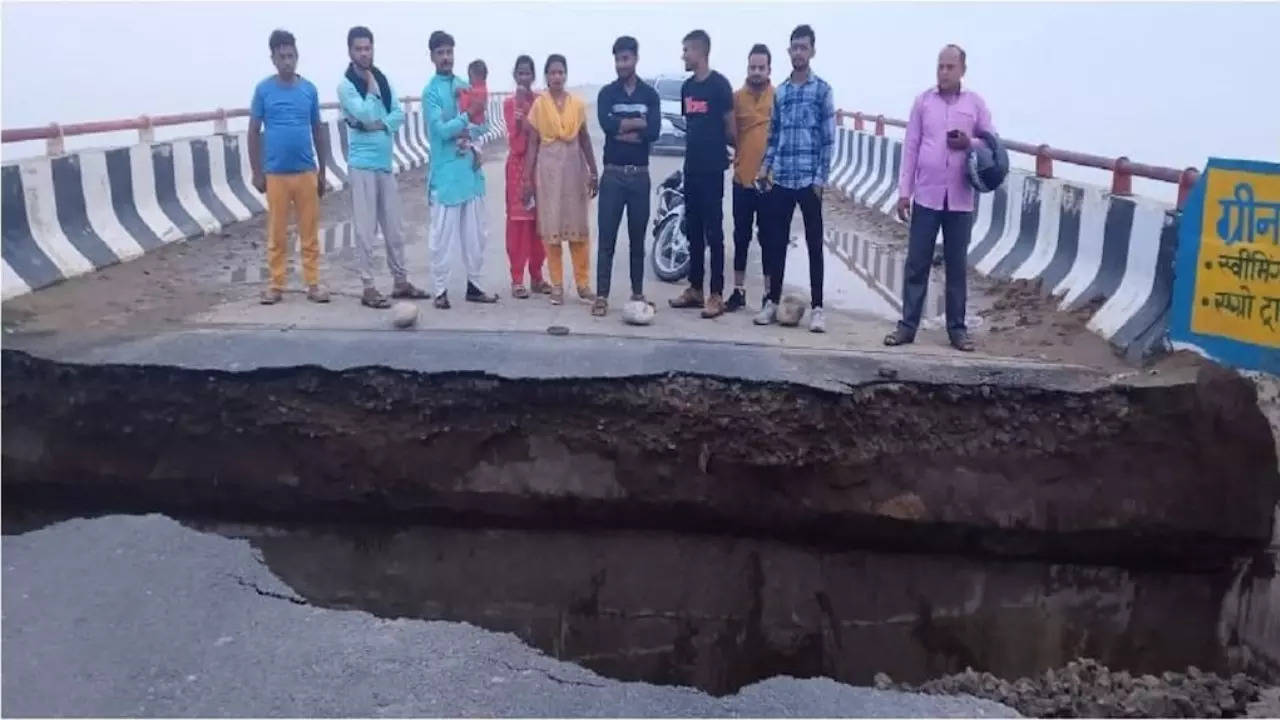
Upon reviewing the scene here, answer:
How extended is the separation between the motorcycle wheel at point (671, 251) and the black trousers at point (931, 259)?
8.45ft

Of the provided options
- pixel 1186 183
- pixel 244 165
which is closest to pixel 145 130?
pixel 244 165

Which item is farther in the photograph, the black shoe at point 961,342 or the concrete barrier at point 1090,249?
the black shoe at point 961,342

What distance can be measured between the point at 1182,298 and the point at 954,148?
139cm

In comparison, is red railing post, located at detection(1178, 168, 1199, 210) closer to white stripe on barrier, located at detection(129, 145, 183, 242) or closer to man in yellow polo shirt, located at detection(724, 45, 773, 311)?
man in yellow polo shirt, located at detection(724, 45, 773, 311)

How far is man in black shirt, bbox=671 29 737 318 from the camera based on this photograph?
6.68 metres

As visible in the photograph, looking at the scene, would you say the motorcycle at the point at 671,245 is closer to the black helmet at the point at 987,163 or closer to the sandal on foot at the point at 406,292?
the sandal on foot at the point at 406,292

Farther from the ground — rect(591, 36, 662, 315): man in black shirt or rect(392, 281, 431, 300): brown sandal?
rect(591, 36, 662, 315): man in black shirt

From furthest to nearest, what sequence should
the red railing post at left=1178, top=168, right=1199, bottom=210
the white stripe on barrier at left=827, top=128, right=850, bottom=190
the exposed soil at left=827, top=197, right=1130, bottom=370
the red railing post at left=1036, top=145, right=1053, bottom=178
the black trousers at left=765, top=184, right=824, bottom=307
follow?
1. the white stripe on barrier at left=827, top=128, right=850, bottom=190
2. the red railing post at left=1036, top=145, right=1053, bottom=178
3. the black trousers at left=765, top=184, right=824, bottom=307
4. the exposed soil at left=827, top=197, right=1130, bottom=370
5. the red railing post at left=1178, top=168, right=1199, bottom=210

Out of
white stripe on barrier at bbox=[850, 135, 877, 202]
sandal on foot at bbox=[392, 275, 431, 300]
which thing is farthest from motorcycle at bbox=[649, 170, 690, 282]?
white stripe on barrier at bbox=[850, 135, 877, 202]

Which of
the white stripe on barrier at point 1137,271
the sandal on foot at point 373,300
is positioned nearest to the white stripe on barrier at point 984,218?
the white stripe on barrier at point 1137,271

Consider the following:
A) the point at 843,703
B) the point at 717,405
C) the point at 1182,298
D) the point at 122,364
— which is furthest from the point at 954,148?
the point at 122,364

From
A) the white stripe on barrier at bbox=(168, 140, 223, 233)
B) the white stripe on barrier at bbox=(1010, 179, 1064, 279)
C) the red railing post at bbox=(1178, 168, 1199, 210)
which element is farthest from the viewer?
the white stripe on barrier at bbox=(168, 140, 223, 233)

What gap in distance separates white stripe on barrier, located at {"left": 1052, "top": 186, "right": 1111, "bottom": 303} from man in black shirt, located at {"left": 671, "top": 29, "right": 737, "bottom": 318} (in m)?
2.20

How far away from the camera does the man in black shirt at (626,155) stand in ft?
22.1
